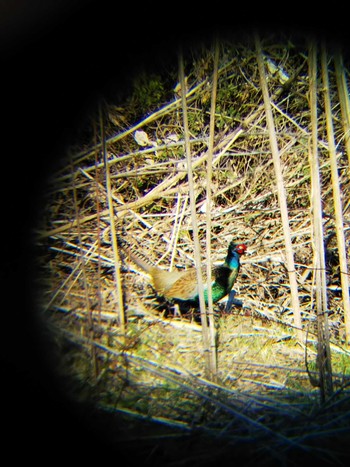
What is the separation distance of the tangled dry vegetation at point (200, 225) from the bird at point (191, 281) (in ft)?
0.40

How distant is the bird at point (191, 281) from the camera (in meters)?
2.37

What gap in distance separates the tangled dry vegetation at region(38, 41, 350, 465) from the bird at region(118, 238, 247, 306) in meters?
0.12

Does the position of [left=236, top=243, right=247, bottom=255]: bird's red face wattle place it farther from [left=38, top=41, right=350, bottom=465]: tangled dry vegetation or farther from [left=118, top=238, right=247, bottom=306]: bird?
[left=38, top=41, right=350, bottom=465]: tangled dry vegetation

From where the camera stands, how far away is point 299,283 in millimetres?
2535

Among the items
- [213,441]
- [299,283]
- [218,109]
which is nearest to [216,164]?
[218,109]

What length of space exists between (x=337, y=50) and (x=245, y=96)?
3.37 ft

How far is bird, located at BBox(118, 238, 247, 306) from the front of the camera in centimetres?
237

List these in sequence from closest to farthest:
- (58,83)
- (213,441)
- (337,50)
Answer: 1. (213,441)
2. (58,83)
3. (337,50)

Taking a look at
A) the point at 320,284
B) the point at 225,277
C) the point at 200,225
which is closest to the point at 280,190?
the point at 320,284

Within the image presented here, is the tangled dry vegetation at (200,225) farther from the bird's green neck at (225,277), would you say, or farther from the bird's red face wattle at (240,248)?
the bird's red face wattle at (240,248)

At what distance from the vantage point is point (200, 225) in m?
2.72

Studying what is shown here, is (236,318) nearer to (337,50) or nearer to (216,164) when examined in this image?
(216,164)

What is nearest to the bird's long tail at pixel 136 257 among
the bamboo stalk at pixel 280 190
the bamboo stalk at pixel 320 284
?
the bamboo stalk at pixel 280 190

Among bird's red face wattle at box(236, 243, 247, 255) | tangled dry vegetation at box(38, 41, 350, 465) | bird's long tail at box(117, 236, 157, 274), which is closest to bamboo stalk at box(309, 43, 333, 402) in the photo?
tangled dry vegetation at box(38, 41, 350, 465)
